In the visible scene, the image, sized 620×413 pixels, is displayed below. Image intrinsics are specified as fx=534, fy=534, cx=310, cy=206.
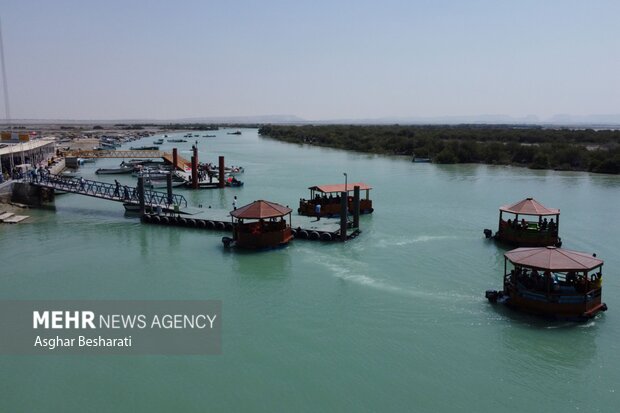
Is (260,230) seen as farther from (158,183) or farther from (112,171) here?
(112,171)

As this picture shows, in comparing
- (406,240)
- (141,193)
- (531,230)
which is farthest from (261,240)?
(531,230)

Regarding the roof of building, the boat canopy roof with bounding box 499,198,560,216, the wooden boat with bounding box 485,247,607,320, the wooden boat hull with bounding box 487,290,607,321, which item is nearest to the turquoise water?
the wooden boat hull with bounding box 487,290,607,321

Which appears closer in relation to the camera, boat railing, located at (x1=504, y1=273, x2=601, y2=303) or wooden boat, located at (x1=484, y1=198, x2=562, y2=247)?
boat railing, located at (x1=504, y1=273, x2=601, y2=303)

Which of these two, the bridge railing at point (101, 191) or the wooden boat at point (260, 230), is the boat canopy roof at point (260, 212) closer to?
the wooden boat at point (260, 230)

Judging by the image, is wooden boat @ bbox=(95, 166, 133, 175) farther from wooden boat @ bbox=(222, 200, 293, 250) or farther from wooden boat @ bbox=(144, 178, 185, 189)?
wooden boat @ bbox=(222, 200, 293, 250)

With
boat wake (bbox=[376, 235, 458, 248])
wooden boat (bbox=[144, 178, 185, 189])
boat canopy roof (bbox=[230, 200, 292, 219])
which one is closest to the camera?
boat canopy roof (bbox=[230, 200, 292, 219])

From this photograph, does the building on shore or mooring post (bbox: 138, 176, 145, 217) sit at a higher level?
the building on shore

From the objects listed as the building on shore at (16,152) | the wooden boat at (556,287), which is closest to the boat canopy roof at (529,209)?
the wooden boat at (556,287)
